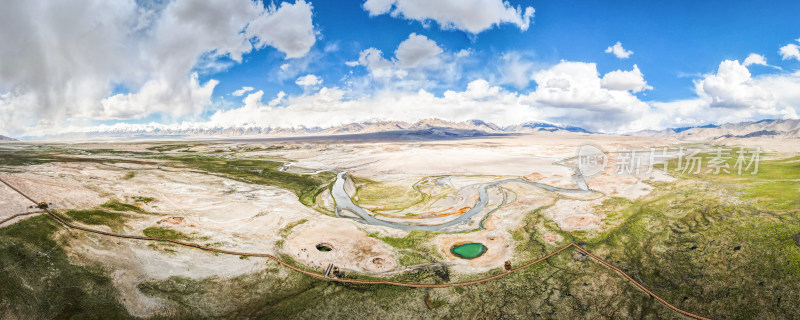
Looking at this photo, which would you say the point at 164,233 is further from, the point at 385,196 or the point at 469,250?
the point at 385,196

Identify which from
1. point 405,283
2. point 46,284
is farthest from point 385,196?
point 46,284

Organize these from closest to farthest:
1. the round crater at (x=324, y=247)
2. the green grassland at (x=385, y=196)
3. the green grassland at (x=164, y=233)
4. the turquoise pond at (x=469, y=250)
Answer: the turquoise pond at (x=469, y=250)
the green grassland at (x=164, y=233)
the round crater at (x=324, y=247)
the green grassland at (x=385, y=196)

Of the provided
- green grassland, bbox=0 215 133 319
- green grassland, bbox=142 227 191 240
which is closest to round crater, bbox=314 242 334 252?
green grassland, bbox=142 227 191 240

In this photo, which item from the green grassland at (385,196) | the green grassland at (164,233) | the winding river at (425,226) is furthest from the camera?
the green grassland at (385,196)

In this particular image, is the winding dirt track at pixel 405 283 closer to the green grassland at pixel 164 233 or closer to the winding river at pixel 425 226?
the green grassland at pixel 164 233

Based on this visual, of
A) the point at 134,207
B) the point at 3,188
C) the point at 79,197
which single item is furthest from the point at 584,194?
the point at 3,188

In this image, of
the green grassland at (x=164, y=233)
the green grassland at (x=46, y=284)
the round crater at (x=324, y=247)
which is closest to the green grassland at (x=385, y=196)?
the round crater at (x=324, y=247)

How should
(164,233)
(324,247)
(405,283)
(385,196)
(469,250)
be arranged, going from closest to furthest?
(405,283)
(164,233)
(469,250)
(324,247)
(385,196)
